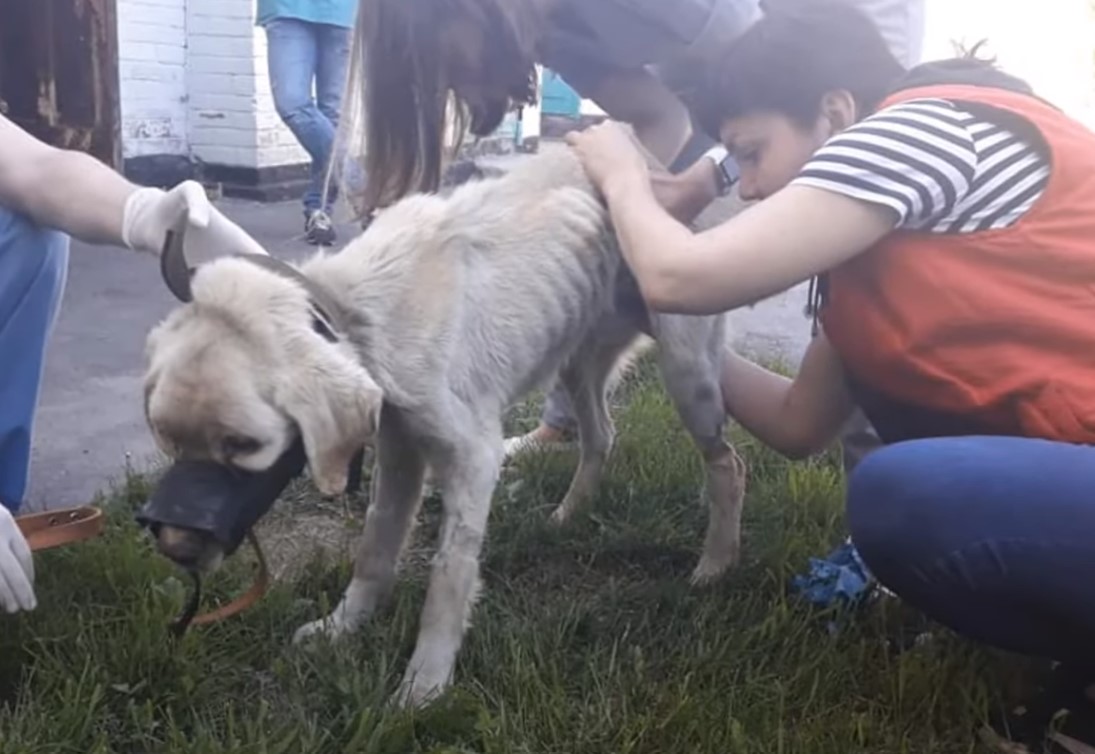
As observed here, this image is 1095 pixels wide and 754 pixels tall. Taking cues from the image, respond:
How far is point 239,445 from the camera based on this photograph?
2.12 metres

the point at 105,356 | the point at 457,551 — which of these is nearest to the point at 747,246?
the point at 457,551

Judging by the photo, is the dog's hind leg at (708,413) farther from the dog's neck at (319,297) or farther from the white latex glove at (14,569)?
the white latex glove at (14,569)

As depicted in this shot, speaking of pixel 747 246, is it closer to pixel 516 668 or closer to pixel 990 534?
pixel 990 534

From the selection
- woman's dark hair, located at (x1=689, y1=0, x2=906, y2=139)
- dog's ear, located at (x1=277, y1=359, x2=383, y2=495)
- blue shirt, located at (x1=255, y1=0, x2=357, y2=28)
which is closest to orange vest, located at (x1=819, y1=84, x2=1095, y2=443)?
woman's dark hair, located at (x1=689, y1=0, x2=906, y2=139)

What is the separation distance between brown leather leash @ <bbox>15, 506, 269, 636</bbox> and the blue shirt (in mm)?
5041

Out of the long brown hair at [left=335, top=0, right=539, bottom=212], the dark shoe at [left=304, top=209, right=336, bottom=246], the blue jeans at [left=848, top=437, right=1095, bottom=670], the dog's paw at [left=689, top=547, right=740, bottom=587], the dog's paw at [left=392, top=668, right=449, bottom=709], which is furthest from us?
the dark shoe at [left=304, top=209, right=336, bottom=246]

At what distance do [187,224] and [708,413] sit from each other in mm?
1243

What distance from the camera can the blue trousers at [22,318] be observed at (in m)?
2.76

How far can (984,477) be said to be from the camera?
6.84 feet

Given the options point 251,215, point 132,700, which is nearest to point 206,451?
point 132,700

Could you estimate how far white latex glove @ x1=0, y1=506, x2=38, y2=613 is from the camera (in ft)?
7.42

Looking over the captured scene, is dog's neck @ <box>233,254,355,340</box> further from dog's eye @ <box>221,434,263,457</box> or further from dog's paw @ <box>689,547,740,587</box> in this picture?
dog's paw @ <box>689,547,740,587</box>

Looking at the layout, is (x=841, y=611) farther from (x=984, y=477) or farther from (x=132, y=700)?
(x=132, y=700)

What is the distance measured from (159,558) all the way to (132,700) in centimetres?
52
